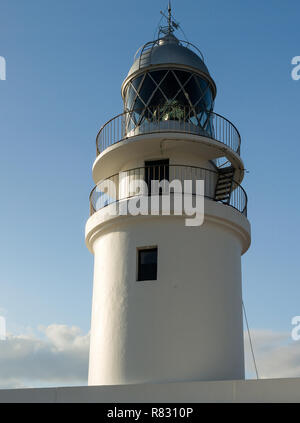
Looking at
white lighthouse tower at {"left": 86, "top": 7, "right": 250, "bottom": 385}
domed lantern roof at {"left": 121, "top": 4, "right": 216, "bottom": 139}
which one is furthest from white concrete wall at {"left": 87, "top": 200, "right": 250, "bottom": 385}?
domed lantern roof at {"left": 121, "top": 4, "right": 216, "bottom": 139}

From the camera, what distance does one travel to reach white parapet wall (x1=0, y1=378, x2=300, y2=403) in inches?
450

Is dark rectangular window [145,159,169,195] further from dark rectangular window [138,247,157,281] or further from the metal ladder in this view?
dark rectangular window [138,247,157,281]

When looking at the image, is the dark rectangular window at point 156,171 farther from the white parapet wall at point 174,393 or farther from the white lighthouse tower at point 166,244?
the white parapet wall at point 174,393

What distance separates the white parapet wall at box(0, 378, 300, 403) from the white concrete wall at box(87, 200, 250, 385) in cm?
147

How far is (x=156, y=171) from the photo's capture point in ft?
54.4

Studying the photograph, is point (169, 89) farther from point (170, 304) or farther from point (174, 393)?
point (174, 393)

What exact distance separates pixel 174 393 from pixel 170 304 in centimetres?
267

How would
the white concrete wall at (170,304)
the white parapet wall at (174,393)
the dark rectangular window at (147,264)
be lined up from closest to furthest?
the white parapet wall at (174,393)
the white concrete wall at (170,304)
the dark rectangular window at (147,264)

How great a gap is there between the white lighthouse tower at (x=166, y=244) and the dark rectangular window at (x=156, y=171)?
1.1 inches

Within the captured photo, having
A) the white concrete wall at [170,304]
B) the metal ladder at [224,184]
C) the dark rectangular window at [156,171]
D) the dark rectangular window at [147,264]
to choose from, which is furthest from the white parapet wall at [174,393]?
the metal ladder at [224,184]

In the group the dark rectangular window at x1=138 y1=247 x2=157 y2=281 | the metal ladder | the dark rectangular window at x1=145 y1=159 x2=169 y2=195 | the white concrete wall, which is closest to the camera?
the white concrete wall

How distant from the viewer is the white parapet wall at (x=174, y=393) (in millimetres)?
11438

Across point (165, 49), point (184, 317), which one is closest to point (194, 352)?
point (184, 317)

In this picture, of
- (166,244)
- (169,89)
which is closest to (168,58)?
(169,89)
